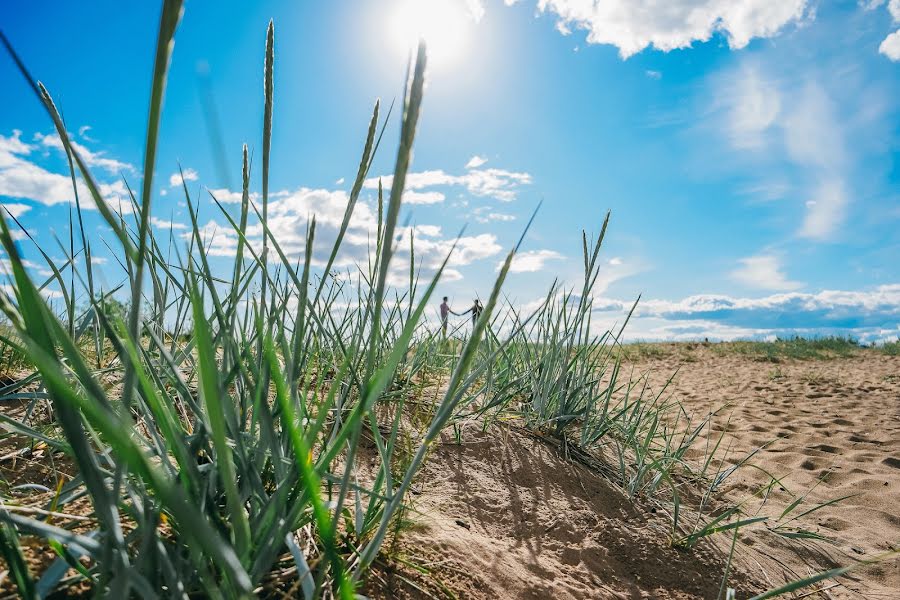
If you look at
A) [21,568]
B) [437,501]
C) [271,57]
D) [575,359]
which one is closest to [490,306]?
[271,57]

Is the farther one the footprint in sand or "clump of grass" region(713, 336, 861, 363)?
"clump of grass" region(713, 336, 861, 363)

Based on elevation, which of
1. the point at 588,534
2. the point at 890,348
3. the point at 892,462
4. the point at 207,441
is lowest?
the point at 892,462

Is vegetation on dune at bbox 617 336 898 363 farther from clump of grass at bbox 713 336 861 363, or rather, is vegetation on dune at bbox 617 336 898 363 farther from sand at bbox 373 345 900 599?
sand at bbox 373 345 900 599

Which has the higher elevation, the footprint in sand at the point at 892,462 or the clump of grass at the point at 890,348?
the clump of grass at the point at 890,348

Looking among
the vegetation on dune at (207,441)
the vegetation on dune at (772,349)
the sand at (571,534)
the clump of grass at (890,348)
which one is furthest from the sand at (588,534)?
the clump of grass at (890,348)

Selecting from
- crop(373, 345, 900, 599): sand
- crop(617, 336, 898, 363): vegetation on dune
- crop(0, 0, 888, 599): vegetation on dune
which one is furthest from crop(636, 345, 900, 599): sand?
crop(0, 0, 888, 599): vegetation on dune

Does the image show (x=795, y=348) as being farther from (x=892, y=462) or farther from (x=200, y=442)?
(x=200, y=442)

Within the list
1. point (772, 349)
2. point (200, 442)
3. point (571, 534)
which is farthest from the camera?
point (772, 349)

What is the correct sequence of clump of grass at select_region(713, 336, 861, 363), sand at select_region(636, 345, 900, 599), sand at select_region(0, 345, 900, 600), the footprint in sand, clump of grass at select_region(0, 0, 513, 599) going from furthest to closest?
clump of grass at select_region(713, 336, 861, 363) → the footprint in sand → sand at select_region(636, 345, 900, 599) → sand at select_region(0, 345, 900, 600) → clump of grass at select_region(0, 0, 513, 599)

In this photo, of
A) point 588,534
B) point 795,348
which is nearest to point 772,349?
point 795,348

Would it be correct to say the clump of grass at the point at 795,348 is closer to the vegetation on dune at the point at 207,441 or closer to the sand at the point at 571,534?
the sand at the point at 571,534

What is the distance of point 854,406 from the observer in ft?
19.1

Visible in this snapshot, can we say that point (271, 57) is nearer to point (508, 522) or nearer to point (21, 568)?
point (21, 568)

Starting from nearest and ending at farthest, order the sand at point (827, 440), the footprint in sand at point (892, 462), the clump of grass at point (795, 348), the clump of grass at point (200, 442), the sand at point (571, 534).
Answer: the clump of grass at point (200, 442) → the sand at point (571, 534) → the sand at point (827, 440) → the footprint in sand at point (892, 462) → the clump of grass at point (795, 348)
